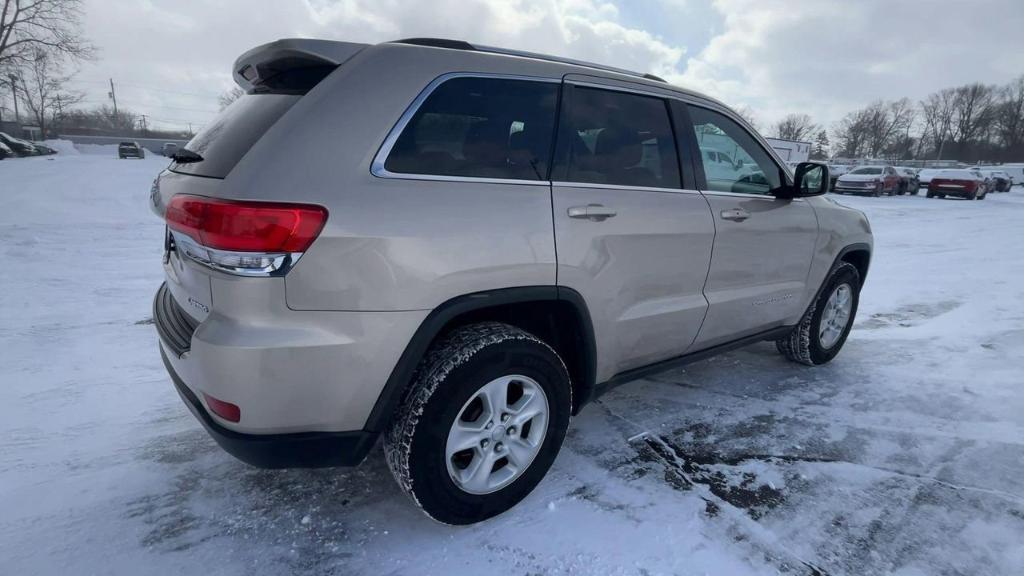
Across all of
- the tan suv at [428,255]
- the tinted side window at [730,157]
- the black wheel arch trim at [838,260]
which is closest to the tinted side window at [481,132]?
the tan suv at [428,255]

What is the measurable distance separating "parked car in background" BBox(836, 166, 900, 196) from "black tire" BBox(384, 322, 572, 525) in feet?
89.5

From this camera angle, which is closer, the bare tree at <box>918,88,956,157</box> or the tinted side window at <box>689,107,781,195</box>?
the tinted side window at <box>689,107,781,195</box>

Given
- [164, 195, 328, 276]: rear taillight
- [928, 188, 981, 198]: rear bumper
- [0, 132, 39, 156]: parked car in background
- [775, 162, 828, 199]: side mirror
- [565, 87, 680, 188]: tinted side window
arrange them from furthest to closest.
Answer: [0, 132, 39, 156]: parked car in background → [928, 188, 981, 198]: rear bumper → [775, 162, 828, 199]: side mirror → [565, 87, 680, 188]: tinted side window → [164, 195, 328, 276]: rear taillight

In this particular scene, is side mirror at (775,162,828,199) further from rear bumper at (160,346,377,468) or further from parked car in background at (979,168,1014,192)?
parked car in background at (979,168,1014,192)

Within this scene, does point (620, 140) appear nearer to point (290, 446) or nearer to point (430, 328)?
point (430, 328)

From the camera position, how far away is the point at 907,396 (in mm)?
3650

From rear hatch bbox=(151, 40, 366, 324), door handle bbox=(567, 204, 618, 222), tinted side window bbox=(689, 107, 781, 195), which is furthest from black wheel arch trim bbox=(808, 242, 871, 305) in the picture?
rear hatch bbox=(151, 40, 366, 324)

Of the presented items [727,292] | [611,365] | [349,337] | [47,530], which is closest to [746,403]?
[727,292]

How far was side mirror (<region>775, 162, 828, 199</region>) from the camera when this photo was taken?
329 cm

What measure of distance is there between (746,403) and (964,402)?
145 cm

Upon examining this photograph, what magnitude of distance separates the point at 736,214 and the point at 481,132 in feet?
5.24

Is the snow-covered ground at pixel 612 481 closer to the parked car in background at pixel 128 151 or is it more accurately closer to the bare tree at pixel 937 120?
the parked car in background at pixel 128 151

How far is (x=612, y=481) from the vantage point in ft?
8.49

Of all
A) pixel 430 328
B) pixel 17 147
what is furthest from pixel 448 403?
pixel 17 147
